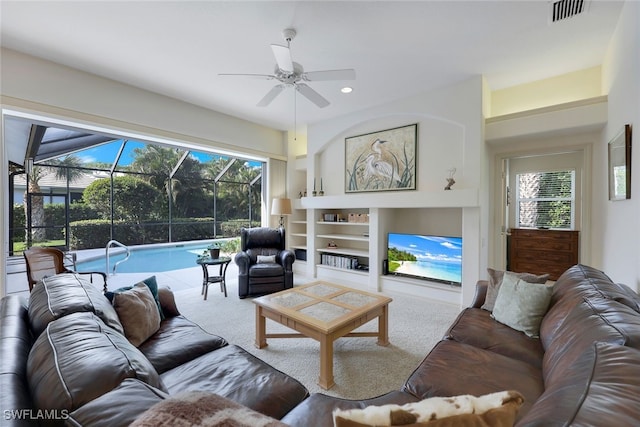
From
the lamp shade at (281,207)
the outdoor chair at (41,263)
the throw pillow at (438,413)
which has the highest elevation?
the lamp shade at (281,207)

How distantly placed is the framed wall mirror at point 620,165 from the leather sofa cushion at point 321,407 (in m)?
2.43

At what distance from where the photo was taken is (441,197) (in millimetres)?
3609

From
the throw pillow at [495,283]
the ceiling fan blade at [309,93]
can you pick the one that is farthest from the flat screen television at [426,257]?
the ceiling fan blade at [309,93]

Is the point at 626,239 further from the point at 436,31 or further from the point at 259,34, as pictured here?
the point at 259,34

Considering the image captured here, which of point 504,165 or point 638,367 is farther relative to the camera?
point 504,165

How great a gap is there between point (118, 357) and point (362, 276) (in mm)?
3962

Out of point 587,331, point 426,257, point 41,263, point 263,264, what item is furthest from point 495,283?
point 41,263

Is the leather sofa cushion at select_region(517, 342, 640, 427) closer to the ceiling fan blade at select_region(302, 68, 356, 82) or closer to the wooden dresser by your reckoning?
the ceiling fan blade at select_region(302, 68, 356, 82)

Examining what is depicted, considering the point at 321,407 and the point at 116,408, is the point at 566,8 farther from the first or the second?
the point at 116,408

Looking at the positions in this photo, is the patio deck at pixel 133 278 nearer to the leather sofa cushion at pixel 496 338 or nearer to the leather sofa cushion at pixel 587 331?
the leather sofa cushion at pixel 496 338

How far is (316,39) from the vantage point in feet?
8.68

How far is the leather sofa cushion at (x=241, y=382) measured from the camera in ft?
4.14

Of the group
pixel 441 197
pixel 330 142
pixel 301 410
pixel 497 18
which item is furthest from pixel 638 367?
pixel 330 142

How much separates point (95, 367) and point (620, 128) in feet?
12.6
